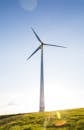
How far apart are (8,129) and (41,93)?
22.7m

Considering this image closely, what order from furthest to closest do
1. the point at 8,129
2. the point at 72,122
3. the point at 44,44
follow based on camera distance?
the point at 44,44, the point at 8,129, the point at 72,122

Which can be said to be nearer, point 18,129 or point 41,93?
point 18,129

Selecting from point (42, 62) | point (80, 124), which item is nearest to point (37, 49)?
point (42, 62)

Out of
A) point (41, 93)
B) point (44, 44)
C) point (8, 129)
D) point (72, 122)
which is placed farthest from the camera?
point (44, 44)

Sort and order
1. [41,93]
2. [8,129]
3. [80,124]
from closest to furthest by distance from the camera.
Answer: [80,124] → [8,129] → [41,93]

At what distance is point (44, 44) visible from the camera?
65.2 meters

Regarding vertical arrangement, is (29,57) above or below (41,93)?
above

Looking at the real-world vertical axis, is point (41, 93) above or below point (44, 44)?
below

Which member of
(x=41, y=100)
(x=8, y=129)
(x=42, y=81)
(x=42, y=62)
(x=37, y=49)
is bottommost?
(x=8, y=129)

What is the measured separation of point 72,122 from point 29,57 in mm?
37456

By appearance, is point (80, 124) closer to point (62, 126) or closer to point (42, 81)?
point (62, 126)

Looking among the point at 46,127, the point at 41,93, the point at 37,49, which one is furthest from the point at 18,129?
the point at 37,49

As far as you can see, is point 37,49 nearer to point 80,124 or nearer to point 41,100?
point 41,100

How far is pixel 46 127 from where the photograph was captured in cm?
2998
